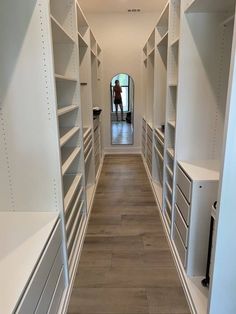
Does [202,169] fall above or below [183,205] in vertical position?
above

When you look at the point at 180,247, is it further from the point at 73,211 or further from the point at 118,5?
the point at 118,5

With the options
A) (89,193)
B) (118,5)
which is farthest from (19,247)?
(118,5)

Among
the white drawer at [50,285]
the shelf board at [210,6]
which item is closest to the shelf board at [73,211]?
the white drawer at [50,285]

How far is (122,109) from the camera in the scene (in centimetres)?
592

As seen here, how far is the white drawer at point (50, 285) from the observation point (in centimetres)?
130

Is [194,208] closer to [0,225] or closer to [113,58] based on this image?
[0,225]

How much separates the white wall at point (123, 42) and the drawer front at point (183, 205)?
3873 millimetres

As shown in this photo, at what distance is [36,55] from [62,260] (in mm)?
1358

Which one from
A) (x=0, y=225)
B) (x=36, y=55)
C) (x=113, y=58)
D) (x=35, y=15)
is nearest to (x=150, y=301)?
(x=0, y=225)

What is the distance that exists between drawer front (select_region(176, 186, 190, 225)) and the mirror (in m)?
3.90

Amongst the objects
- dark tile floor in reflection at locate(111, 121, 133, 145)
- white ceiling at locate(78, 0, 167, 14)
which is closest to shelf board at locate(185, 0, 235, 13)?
white ceiling at locate(78, 0, 167, 14)

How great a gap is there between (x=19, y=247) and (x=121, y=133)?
4987mm

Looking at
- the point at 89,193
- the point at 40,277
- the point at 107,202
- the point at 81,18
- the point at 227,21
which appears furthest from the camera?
the point at 89,193

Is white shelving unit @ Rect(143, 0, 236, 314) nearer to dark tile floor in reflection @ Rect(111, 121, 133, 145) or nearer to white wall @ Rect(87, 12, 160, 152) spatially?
white wall @ Rect(87, 12, 160, 152)
